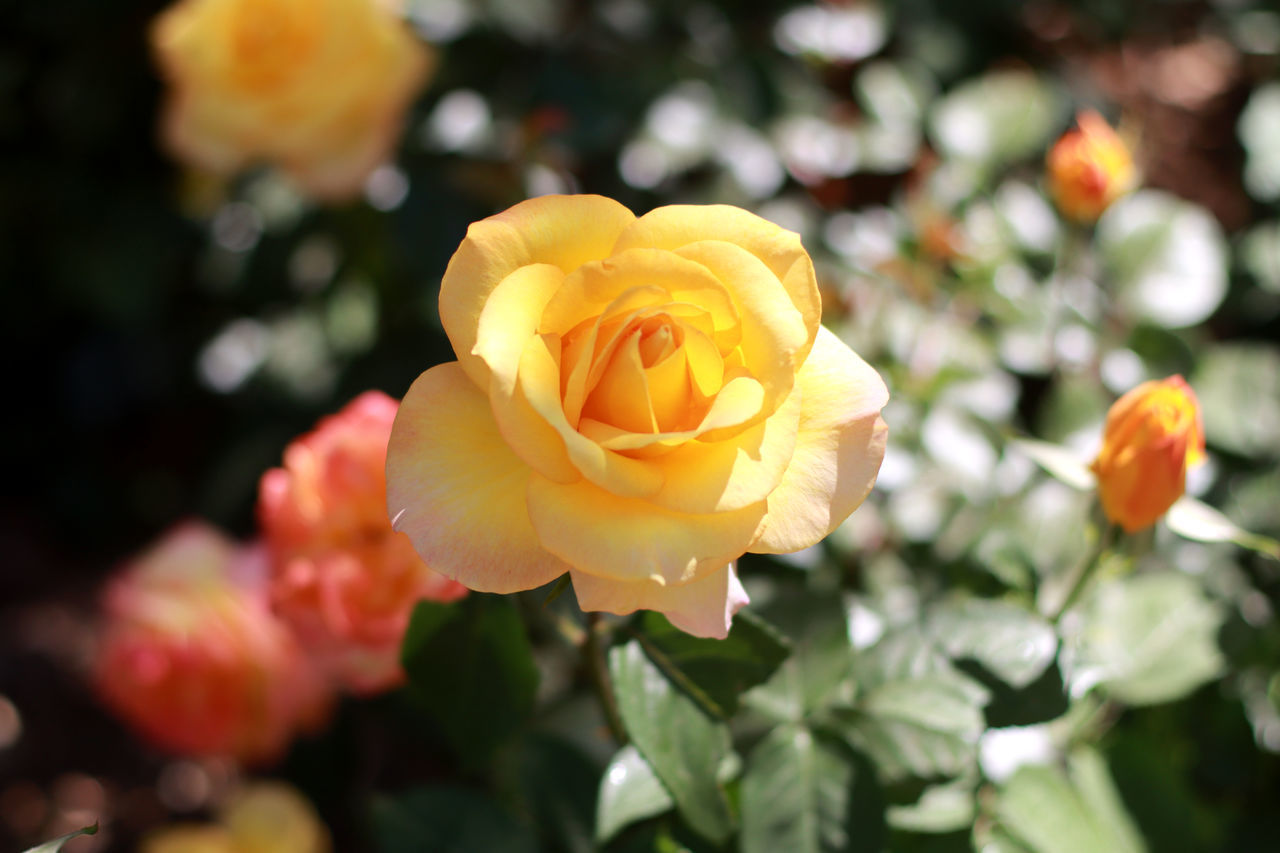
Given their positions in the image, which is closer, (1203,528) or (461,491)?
(461,491)

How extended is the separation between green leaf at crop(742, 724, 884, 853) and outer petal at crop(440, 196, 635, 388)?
353 mm

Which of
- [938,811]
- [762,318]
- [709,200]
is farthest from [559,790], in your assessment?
[709,200]

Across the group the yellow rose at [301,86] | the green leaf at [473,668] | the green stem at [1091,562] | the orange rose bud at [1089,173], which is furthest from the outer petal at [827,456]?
the yellow rose at [301,86]

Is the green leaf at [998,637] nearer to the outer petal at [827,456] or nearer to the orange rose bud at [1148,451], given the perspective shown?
the orange rose bud at [1148,451]

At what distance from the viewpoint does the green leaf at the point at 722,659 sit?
1.78 feet

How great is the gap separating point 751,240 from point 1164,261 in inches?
34.1

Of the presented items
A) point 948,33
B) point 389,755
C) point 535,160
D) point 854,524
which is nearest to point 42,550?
point 389,755

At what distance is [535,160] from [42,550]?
50.1 inches

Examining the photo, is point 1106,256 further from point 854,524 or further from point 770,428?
point 770,428

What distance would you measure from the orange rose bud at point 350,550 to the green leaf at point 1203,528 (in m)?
0.51

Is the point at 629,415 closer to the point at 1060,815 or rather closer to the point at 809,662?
the point at 809,662

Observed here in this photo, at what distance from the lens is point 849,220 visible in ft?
4.08

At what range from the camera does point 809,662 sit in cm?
68

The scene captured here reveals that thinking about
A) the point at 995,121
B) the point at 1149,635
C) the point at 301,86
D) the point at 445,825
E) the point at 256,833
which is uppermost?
the point at 301,86
